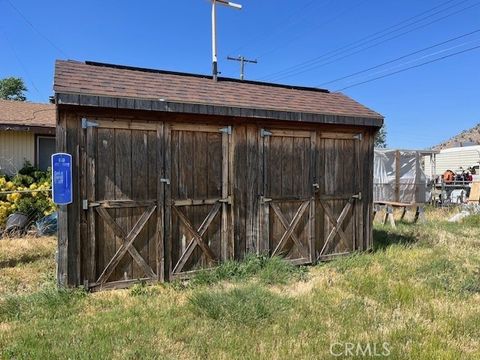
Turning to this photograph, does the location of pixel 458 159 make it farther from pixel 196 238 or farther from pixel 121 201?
pixel 121 201

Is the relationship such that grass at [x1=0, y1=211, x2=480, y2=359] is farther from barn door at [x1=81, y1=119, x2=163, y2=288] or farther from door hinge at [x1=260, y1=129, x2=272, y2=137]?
door hinge at [x1=260, y1=129, x2=272, y2=137]

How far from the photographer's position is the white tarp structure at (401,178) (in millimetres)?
14852

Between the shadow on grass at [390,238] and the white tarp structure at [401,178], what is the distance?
202 inches

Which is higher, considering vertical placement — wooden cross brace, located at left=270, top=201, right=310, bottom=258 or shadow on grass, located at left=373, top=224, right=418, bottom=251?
wooden cross brace, located at left=270, top=201, right=310, bottom=258

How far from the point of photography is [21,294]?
503 centimetres

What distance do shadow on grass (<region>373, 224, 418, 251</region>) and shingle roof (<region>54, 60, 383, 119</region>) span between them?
106 inches

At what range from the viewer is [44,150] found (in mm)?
10883

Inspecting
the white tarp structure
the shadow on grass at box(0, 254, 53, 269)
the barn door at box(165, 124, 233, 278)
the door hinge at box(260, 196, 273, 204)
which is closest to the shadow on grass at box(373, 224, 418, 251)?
the door hinge at box(260, 196, 273, 204)

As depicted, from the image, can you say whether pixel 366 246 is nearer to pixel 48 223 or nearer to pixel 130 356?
pixel 130 356

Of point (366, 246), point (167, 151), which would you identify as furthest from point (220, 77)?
point (366, 246)

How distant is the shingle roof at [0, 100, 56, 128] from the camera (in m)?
10.2

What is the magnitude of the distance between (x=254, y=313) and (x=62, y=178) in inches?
113

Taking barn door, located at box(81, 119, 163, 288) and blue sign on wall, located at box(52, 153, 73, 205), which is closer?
blue sign on wall, located at box(52, 153, 73, 205)

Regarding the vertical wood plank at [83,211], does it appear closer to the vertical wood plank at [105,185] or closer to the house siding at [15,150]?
the vertical wood plank at [105,185]
